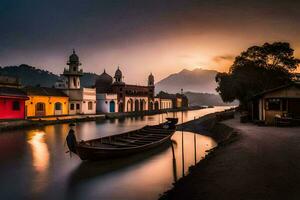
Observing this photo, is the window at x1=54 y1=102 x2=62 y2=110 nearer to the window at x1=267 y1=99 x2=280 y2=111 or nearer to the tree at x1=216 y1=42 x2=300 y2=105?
the tree at x1=216 y1=42 x2=300 y2=105

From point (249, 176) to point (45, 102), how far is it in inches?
1808

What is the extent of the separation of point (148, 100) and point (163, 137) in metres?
64.1

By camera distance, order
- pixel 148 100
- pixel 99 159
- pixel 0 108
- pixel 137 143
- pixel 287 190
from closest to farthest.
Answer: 1. pixel 287 190
2. pixel 99 159
3. pixel 137 143
4. pixel 0 108
5. pixel 148 100

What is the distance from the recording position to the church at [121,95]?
68312 mm

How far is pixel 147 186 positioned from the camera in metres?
13.7

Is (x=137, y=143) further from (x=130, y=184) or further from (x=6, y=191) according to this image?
(x=6, y=191)

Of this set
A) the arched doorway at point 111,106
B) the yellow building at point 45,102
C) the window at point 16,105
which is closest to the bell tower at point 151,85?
the arched doorway at point 111,106

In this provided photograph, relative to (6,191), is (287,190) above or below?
above

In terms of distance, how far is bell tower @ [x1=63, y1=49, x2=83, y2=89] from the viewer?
5850cm

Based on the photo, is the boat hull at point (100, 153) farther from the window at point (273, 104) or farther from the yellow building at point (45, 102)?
the yellow building at point (45, 102)

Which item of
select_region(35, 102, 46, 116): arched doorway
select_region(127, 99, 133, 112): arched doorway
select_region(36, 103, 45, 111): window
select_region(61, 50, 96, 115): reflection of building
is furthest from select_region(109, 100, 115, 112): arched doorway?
select_region(36, 103, 45, 111): window

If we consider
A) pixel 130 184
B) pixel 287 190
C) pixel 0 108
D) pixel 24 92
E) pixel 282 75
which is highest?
pixel 282 75

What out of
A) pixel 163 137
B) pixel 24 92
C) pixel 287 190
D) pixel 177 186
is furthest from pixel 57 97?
pixel 287 190

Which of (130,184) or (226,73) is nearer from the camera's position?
(130,184)
